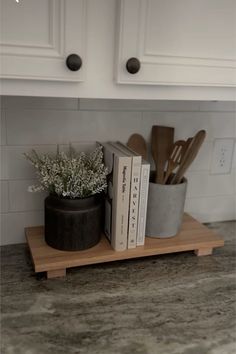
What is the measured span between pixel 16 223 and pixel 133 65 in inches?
23.4

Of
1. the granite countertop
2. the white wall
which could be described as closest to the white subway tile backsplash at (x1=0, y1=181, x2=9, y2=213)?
the white wall

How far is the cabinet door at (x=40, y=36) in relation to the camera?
629mm

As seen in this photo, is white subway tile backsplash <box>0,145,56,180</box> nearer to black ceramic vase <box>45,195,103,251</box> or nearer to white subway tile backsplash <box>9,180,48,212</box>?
white subway tile backsplash <box>9,180,48,212</box>

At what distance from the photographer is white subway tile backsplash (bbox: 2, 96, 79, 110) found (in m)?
0.94

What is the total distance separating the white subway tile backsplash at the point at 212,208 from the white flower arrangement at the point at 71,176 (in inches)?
17.3

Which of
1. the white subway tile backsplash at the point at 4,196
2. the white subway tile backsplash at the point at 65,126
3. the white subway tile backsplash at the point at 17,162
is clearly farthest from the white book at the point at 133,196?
the white subway tile backsplash at the point at 4,196

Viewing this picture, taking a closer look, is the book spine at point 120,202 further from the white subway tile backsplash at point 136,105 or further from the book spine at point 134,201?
the white subway tile backsplash at point 136,105

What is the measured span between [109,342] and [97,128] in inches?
23.2

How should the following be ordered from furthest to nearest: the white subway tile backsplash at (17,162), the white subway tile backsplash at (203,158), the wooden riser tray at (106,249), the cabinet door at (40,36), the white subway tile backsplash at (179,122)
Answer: the white subway tile backsplash at (203,158)
the white subway tile backsplash at (179,122)
the white subway tile backsplash at (17,162)
the wooden riser tray at (106,249)
the cabinet door at (40,36)

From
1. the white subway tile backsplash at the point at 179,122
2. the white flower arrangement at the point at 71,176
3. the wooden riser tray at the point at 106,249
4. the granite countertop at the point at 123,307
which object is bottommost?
the granite countertop at the point at 123,307

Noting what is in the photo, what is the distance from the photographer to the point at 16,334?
0.70 meters

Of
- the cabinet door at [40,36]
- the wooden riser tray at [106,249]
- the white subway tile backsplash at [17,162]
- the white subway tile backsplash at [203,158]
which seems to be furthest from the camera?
the white subway tile backsplash at [203,158]

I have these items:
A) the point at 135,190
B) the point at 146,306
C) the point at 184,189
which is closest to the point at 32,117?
the point at 135,190

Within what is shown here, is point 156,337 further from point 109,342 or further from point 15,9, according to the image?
point 15,9
